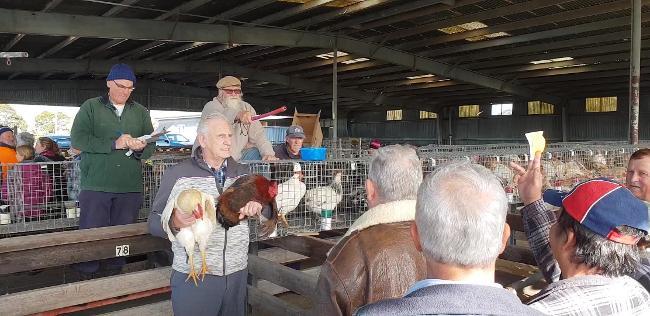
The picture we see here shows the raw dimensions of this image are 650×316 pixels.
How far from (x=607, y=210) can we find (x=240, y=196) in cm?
151

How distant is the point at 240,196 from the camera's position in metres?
2.32

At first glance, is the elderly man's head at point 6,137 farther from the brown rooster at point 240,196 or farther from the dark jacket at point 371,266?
the dark jacket at point 371,266

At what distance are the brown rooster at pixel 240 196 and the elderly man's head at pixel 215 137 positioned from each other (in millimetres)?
198

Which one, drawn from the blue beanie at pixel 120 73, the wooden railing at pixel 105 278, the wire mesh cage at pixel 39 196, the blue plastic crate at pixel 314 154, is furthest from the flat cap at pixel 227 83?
the wire mesh cage at pixel 39 196

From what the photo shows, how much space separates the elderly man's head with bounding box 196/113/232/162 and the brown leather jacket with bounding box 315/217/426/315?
108 centimetres

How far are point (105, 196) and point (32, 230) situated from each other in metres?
1.25

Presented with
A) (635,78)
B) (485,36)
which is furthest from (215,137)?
(485,36)

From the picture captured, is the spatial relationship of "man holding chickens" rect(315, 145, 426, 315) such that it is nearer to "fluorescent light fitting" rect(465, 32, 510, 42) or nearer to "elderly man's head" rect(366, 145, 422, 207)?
"elderly man's head" rect(366, 145, 422, 207)

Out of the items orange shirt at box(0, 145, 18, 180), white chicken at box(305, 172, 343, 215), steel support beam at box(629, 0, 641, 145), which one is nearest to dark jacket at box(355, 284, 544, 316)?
white chicken at box(305, 172, 343, 215)

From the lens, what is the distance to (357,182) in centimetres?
378

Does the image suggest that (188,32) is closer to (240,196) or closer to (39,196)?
(39,196)

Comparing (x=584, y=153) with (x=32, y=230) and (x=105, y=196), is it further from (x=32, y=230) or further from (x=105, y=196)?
(x=32, y=230)

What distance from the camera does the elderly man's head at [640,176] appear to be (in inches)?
118

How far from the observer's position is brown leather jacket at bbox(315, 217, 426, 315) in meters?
1.59
